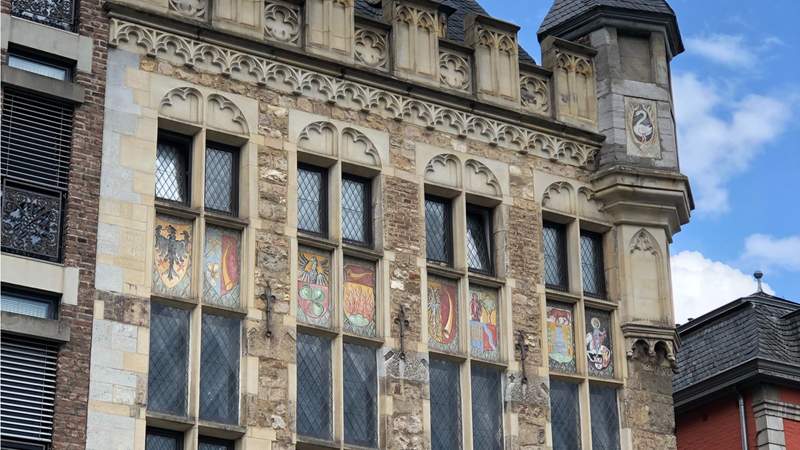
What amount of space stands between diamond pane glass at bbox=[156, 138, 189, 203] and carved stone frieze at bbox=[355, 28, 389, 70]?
3.29 meters

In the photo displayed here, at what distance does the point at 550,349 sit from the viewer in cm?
2705

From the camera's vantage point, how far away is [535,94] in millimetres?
28734

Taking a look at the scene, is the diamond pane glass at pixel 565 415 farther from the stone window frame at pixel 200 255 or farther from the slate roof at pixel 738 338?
the slate roof at pixel 738 338

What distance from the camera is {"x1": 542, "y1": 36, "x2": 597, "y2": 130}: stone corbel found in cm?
2888

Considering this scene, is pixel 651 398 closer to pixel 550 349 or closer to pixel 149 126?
pixel 550 349

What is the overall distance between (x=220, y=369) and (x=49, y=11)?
5.09m

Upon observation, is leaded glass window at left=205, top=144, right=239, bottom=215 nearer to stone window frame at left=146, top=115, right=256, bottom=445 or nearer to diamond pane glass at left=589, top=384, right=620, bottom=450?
stone window frame at left=146, top=115, right=256, bottom=445

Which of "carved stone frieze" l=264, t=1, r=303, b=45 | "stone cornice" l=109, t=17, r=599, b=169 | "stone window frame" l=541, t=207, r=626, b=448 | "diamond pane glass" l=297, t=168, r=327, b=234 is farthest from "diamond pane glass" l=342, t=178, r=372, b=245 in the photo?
"stone window frame" l=541, t=207, r=626, b=448

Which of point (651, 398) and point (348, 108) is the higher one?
point (348, 108)

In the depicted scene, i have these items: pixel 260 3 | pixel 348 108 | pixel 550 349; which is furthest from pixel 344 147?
pixel 550 349

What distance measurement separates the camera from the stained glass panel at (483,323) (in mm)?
26359

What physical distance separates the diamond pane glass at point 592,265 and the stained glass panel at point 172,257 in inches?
258

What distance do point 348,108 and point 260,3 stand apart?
1882 millimetres

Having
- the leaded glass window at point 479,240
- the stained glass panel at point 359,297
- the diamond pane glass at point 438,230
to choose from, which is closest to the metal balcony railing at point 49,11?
the stained glass panel at point 359,297
